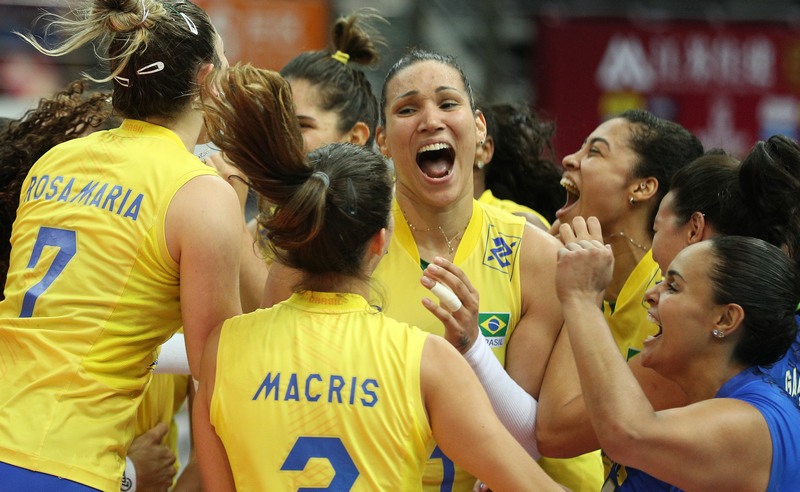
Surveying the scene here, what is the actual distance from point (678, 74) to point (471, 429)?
909cm

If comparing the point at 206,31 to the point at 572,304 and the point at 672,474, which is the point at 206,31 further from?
the point at 672,474

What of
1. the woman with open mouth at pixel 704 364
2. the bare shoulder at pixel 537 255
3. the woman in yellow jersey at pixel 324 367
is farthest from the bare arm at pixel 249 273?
the woman with open mouth at pixel 704 364

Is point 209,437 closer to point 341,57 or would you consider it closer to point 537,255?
point 537,255

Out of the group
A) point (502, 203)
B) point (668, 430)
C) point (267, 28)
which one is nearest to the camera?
point (668, 430)

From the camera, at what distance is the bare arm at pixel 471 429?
101 inches

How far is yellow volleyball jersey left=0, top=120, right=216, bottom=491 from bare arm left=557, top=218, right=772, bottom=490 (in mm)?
1106

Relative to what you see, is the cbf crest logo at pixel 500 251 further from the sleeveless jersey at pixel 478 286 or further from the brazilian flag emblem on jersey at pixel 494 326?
the brazilian flag emblem on jersey at pixel 494 326

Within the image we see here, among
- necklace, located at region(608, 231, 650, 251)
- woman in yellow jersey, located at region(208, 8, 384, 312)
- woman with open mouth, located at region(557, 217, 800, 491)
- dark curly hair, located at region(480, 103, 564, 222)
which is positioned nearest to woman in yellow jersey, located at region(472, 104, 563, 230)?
dark curly hair, located at region(480, 103, 564, 222)

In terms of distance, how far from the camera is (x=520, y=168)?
17.2ft

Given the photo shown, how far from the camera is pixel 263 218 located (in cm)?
279

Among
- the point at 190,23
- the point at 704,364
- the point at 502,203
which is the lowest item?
the point at 704,364

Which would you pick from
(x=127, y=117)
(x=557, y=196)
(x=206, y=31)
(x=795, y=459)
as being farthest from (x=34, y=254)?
(x=557, y=196)

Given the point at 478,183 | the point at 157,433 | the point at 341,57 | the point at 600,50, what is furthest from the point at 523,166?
the point at 600,50

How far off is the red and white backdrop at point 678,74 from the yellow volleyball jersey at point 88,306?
26.3 feet
